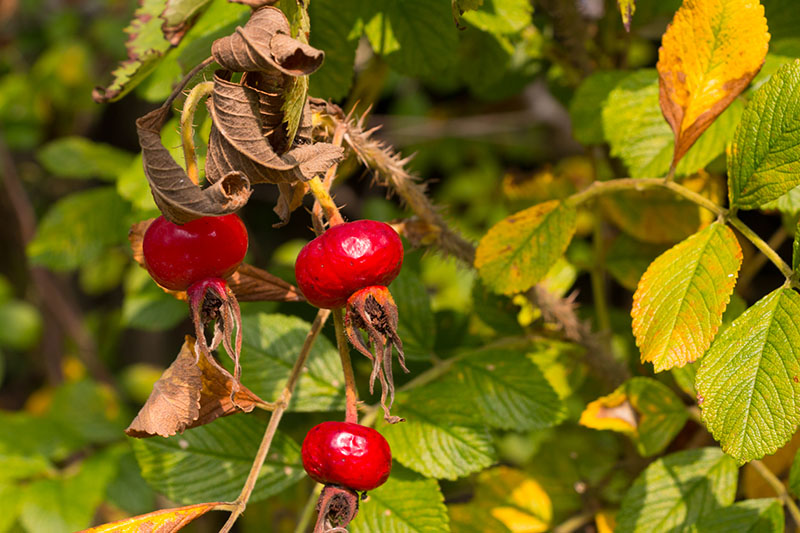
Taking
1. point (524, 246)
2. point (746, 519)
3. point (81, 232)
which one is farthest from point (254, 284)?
point (81, 232)

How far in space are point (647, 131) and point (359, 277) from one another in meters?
0.63

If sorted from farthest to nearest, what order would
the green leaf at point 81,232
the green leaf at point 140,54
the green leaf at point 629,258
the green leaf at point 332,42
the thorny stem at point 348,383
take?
the green leaf at point 81,232, the green leaf at point 629,258, the green leaf at point 332,42, the green leaf at point 140,54, the thorny stem at point 348,383

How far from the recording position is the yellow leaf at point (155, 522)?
0.78 meters

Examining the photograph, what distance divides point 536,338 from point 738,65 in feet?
1.98

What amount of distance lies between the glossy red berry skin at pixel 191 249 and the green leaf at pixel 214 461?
1.14 feet

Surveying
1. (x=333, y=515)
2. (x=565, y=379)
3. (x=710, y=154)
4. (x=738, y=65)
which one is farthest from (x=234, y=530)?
(x=738, y=65)

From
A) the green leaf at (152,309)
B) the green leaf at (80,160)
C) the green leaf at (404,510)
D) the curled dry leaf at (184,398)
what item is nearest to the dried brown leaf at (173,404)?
the curled dry leaf at (184,398)

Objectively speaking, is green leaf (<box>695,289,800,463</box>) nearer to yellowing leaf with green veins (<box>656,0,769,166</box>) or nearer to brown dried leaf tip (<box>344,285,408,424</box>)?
yellowing leaf with green veins (<box>656,0,769,166</box>)

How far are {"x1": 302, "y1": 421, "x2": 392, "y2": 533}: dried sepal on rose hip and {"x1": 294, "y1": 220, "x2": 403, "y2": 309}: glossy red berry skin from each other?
15 cm

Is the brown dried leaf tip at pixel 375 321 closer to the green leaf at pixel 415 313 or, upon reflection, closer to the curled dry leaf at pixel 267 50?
the curled dry leaf at pixel 267 50

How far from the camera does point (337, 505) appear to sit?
31.4 inches

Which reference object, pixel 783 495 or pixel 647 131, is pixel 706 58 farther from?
pixel 783 495

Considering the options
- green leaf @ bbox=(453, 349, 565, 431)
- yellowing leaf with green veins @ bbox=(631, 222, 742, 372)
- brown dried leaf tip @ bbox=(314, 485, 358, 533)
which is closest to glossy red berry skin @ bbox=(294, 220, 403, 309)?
brown dried leaf tip @ bbox=(314, 485, 358, 533)

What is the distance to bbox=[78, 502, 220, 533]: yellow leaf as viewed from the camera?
2.57ft
